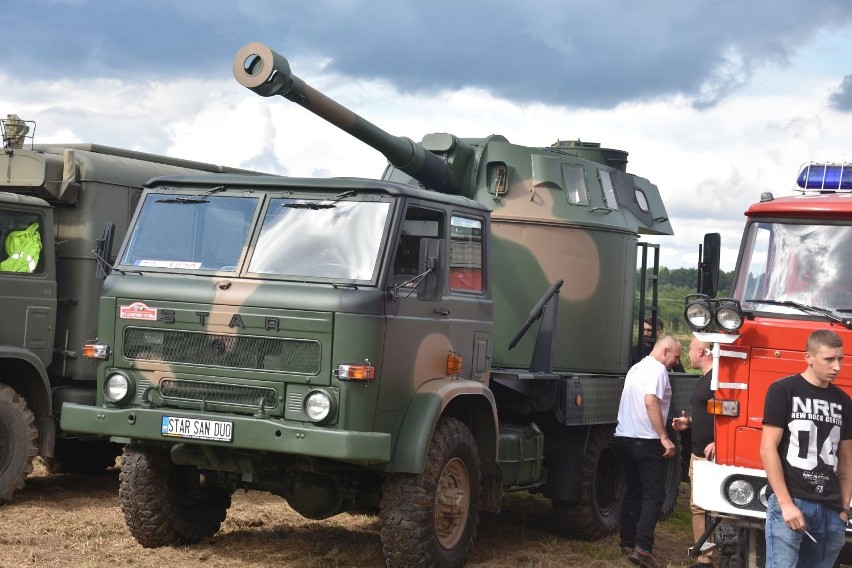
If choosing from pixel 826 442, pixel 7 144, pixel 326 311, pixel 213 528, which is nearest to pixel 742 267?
pixel 826 442

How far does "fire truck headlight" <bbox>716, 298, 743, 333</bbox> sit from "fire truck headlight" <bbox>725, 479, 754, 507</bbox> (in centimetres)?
96

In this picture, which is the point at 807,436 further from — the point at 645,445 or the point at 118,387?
the point at 118,387

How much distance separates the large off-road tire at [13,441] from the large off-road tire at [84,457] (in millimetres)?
1736

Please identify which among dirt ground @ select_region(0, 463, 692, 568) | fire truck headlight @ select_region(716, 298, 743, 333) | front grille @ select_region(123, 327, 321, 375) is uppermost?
fire truck headlight @ select_region(716, 298, 743, 333)

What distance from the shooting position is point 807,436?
22.1ft

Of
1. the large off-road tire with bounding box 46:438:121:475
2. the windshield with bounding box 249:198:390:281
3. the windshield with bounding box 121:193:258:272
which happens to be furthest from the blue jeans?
the large off-road tire with bounding box 46:438:121:475

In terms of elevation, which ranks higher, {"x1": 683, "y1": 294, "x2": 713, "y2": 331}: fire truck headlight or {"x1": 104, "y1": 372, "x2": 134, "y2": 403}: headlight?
{"x1": 683, "y1": 294, "x2": 713, "y2": 331}: fire truck headlight

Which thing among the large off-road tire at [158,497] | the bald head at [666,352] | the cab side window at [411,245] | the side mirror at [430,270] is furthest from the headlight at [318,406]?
the bald head at [666,352]

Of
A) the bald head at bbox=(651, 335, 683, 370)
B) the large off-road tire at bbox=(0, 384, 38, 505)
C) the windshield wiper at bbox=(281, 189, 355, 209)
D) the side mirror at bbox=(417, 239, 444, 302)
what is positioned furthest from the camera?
the large off-road tire at bbox=(0, 384, 38, 505)

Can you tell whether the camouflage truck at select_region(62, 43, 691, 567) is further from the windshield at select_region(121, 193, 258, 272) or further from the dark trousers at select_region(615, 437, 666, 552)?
the dark trousers at select_region(615, 437, 666, 552)

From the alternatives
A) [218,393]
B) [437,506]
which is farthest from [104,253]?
[437,506]

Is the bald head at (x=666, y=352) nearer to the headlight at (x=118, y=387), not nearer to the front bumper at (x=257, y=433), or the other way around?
the front bumper at (x=257, y=433)

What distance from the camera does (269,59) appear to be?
9.87m

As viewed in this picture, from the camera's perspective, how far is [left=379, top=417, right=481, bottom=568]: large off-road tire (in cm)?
855
